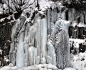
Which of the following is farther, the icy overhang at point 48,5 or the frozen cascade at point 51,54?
the icy overhang at point 48,5

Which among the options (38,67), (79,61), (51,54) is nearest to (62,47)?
(51,54)

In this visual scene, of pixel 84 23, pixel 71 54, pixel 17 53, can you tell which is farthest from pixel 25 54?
pixel 84 23

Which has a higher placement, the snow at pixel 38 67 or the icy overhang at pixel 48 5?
the icy overhang at pixel 48 5

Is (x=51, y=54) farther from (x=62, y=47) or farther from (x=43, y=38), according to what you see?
(x=43, y=38)

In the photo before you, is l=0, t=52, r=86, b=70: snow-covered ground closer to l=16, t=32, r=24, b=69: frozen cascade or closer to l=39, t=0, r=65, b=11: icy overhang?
l=16, t=32, r=24, b=69: frozen cascade

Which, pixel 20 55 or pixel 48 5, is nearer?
pixel 20 55

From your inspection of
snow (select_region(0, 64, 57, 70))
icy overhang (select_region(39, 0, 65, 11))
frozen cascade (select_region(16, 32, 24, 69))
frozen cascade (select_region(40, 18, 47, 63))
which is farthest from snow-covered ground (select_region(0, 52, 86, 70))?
icy overhang (select_region(39, 0, 65, 11))

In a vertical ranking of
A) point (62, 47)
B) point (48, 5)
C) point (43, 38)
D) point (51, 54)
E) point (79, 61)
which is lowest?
point (79, 61)

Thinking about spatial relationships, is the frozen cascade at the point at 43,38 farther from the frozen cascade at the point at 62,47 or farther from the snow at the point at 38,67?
the frozen cascade at the point at 62,47

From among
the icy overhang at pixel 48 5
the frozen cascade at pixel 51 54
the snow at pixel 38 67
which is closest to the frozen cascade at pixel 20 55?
the snow at pixel 38 67

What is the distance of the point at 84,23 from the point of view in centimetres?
731

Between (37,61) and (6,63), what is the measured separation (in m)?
1.82

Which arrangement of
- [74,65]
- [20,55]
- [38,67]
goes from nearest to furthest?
[38,67] < [20,55] < [74,65]

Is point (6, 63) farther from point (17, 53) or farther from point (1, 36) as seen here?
point (1, 36)
